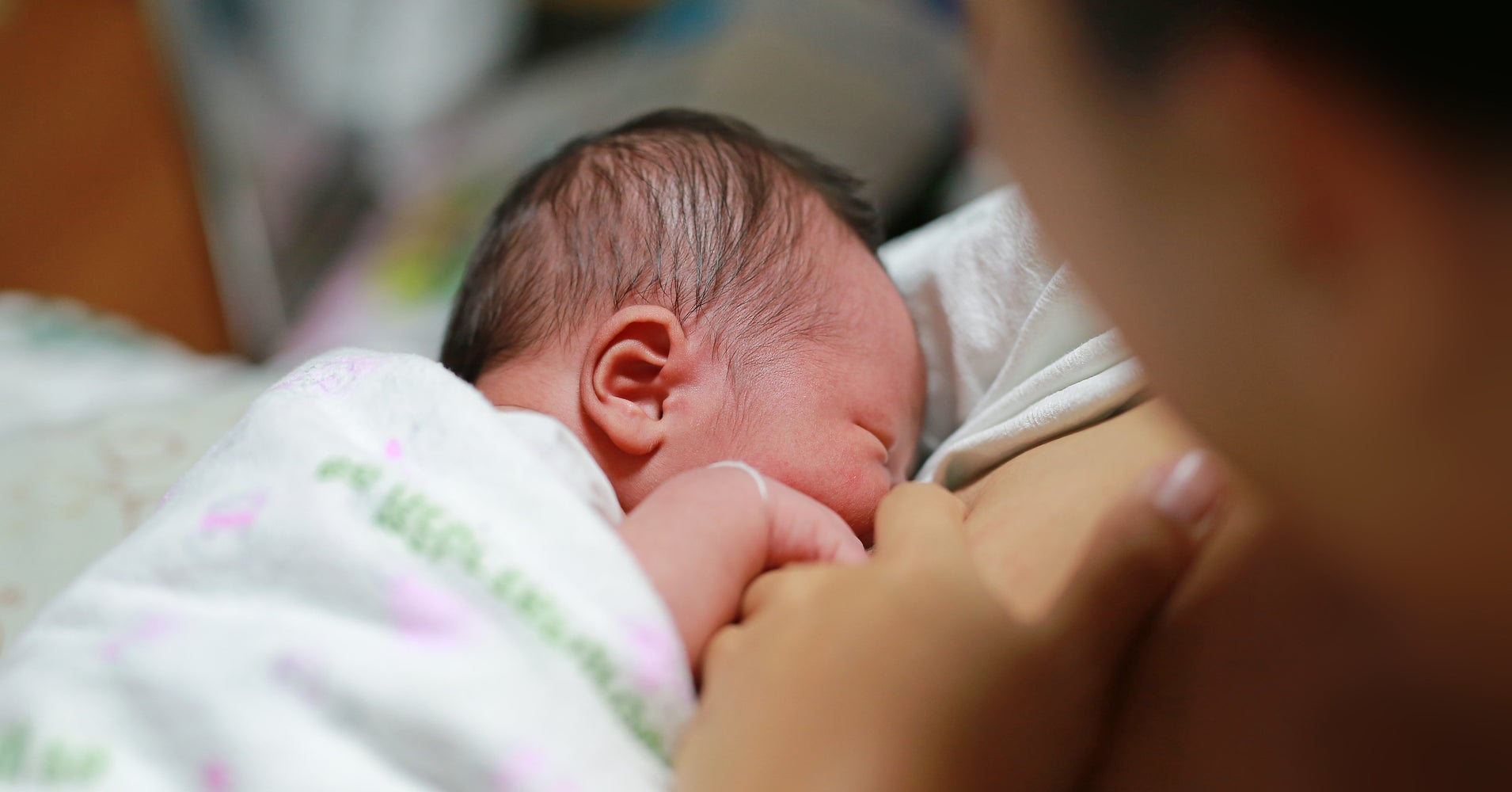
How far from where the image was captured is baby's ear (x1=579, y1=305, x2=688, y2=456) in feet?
2.48

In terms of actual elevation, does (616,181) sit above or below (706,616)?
above

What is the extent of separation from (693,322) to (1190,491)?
14.7 inches

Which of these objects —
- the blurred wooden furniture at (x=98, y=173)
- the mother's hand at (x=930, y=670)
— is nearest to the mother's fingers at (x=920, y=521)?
the mother's hand at (x=930, y=670)

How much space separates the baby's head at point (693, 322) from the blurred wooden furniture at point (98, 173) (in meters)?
1.82

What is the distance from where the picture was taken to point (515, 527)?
57 cm

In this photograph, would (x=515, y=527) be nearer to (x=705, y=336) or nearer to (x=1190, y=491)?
(x=705, y=336)

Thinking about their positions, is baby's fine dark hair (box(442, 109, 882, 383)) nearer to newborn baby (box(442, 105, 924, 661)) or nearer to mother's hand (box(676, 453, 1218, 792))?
newborn baby (box(442, 105, 924, 661))

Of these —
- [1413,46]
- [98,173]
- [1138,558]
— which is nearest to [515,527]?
[1138,558]

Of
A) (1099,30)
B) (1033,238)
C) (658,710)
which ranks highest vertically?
(1099,30)

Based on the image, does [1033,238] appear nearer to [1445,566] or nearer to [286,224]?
[1445,566]

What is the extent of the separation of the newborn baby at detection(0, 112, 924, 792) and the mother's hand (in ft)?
0.18

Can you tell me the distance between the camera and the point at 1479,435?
287 millimetres

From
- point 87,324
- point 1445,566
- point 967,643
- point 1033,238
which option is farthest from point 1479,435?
point 87,324

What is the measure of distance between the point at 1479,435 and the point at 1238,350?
0.07 metres
